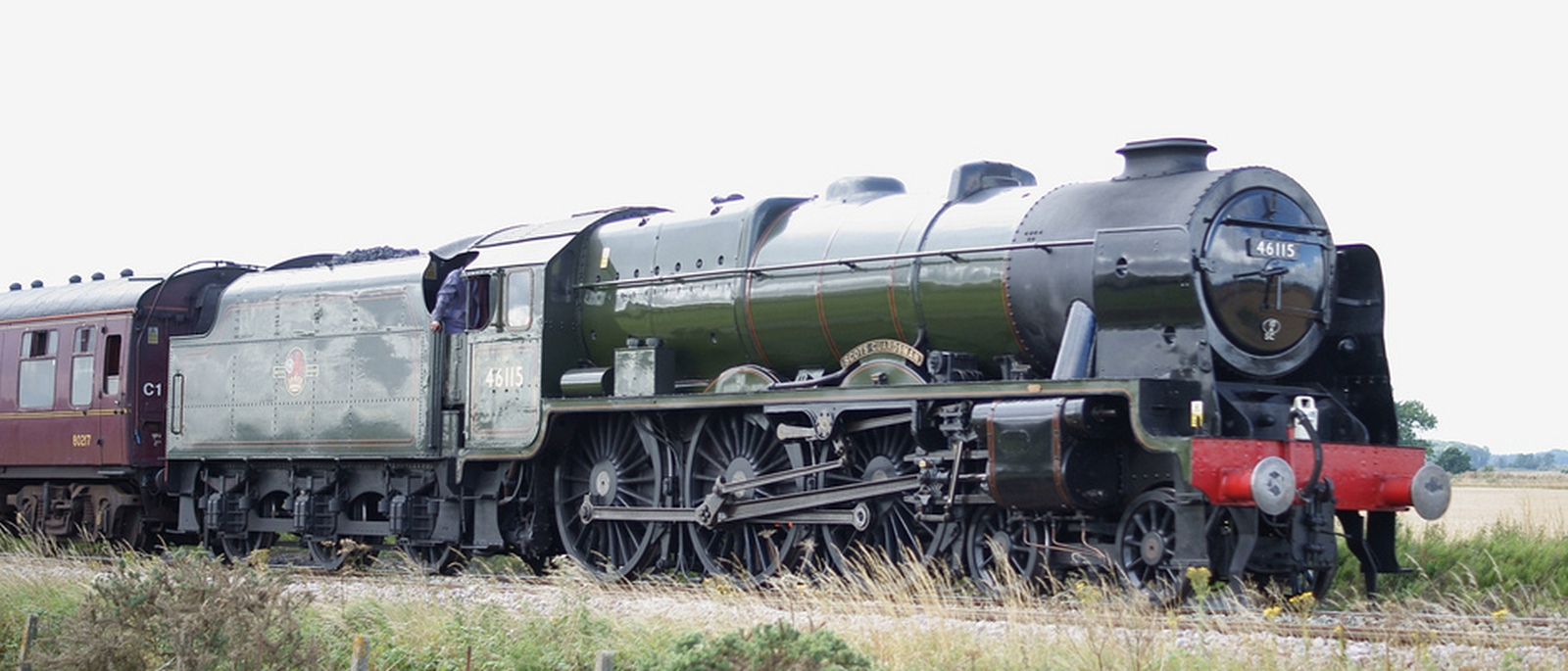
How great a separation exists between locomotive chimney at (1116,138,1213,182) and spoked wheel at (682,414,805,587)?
3490 mm

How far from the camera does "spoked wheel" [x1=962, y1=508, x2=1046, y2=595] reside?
36.2 ft

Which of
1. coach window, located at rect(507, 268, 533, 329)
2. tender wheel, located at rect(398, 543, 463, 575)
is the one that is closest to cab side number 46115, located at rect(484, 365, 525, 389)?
coach window, located at rect(507, 268, 533, 329)

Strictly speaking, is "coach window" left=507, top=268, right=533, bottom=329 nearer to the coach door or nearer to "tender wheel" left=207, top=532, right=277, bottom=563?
the coach door

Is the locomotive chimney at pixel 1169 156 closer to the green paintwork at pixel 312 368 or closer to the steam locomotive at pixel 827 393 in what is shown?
the steam locomotive at pixel 827 393

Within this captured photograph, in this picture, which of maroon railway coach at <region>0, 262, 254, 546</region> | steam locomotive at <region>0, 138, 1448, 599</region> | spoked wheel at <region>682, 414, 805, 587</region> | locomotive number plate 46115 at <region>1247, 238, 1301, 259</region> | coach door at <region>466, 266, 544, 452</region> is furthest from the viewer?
maroon railway coach at <region>0, 262, 254, 546</region>

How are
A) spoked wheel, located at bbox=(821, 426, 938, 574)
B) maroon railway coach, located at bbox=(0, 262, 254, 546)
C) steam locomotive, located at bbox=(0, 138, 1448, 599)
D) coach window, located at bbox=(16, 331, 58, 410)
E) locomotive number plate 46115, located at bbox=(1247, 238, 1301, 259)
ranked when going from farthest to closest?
1. coach window, located at bbox=(16, 331, 58, 410)
2. maroon railway coach, located at bbox=(0, 262, 254, 546)
3. spoked wheel, located at bbox=(821, 426, 938, 574)
4. locomotive number plate 46115, located at bbox=(1247, 238, 1301, 259)
5. steam locomotive, located at bbox=(0, 138, 1448, 599)

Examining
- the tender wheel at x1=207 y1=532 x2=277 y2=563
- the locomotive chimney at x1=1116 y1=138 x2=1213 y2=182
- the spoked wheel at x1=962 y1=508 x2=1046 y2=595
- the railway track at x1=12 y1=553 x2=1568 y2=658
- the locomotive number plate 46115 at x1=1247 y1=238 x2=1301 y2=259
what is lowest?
the tender wheel at x1=207 y1=532 x2=277 y2=563

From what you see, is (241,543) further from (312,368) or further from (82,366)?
(82,366)

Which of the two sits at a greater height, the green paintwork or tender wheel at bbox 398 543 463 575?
the green paintwork

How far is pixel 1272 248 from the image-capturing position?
36.2 ft

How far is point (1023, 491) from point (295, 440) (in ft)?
29.2

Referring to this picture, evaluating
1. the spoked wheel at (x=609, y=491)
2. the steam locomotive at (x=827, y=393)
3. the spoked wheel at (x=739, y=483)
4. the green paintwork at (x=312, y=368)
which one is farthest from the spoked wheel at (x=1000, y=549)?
the green paintwork at (x=312, y=368)

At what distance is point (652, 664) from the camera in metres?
7.79

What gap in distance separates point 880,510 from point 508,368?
4.34 m
